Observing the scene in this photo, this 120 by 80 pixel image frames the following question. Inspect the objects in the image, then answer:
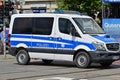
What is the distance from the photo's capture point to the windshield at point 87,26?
18.6 m

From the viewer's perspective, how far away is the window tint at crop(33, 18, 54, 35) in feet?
63.0

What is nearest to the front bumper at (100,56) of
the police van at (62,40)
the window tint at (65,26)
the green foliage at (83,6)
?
the police van at (62,40)

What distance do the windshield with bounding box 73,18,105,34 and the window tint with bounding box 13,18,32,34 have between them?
2254 millimetres

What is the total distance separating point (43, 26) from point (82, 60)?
7.79ft

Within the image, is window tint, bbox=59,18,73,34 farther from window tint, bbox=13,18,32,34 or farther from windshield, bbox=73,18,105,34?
window tint, bbox=13,18,32,34

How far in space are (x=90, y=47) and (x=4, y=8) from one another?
830cm

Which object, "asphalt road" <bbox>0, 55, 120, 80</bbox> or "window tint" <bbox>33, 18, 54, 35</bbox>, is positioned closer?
"asphalt road" <bbox>0, 55, 120, 80</bbox>

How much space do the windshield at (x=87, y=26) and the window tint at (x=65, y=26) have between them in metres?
0.30

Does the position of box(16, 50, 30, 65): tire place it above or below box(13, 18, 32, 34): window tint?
below

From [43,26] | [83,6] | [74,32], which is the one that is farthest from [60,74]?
[83,6]

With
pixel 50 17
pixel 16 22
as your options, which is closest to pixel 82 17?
pixel 50 17

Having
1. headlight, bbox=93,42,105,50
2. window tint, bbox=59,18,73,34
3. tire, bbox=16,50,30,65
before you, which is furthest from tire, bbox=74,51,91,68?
tire, bbox=16,50,30,65

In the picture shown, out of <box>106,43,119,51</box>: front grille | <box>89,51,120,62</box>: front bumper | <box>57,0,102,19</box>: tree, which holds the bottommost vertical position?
<box>89,51,120,62</box>: front bumper

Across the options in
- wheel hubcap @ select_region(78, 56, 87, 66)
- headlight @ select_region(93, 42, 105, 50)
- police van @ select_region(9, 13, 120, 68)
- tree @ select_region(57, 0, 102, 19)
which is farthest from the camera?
tree @ select_region(57, 0, 102, 19)
